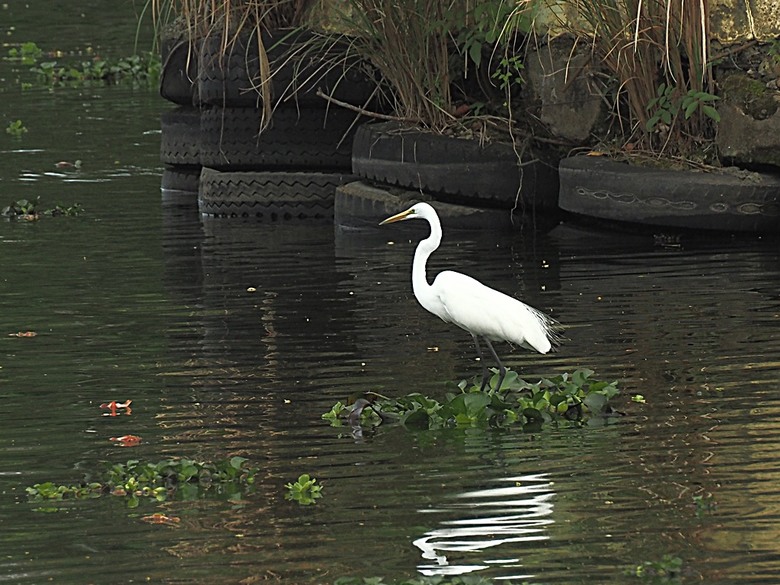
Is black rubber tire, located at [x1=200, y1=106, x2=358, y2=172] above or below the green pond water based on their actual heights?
above

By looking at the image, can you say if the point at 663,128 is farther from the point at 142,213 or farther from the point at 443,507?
the point at 443,507

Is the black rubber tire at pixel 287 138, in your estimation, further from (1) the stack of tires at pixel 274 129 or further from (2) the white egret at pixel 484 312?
(2) the white egret at pixel 484 312

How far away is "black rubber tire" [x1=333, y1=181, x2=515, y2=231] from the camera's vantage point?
1328 cm

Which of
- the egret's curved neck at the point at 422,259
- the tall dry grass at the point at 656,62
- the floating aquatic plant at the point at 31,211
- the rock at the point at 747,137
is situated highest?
the tall dry grass at the point at 656,62

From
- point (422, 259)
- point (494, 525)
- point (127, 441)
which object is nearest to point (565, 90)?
point (422, 259)

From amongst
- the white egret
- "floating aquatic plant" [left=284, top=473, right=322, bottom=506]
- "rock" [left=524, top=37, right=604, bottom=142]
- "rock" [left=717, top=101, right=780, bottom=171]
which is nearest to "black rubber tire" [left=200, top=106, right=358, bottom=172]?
"rock" [left=524, top=37, right=604, bottom=142]

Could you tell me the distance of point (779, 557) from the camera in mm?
5832

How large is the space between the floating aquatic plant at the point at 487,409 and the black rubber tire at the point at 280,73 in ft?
19.6

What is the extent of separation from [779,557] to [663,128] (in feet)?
22.4

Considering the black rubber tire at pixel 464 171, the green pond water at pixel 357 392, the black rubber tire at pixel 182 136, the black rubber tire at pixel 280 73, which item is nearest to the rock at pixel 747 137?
the green pond water at pixel 357 392

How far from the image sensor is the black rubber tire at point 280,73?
45.5 feet

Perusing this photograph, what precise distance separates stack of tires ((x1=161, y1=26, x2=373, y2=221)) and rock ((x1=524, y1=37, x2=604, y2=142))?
1.56 m

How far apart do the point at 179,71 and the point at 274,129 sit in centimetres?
131

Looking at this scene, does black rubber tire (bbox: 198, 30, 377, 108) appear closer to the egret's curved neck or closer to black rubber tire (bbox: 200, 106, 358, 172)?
black rubber tire (bbox: 200, 106, 358, 172)
